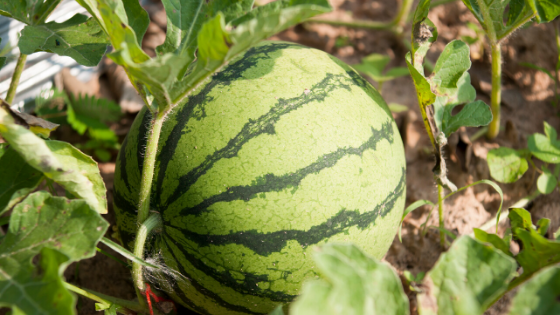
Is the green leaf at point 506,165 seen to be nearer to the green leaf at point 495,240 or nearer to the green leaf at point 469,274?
the green leaf at point 495,240

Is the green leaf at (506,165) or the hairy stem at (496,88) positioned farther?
the green leaf at (506,165)

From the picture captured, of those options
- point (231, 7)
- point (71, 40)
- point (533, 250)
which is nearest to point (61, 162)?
point (71, 40)

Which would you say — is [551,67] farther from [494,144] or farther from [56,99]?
[56,99]

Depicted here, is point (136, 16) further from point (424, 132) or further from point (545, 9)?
point (424, 132)

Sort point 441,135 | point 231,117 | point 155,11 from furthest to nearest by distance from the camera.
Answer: point 155,11, point 441,135, point 231,117

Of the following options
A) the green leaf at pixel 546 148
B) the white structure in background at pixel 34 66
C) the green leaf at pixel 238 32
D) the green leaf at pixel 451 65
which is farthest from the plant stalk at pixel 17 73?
the green leaf at pixel 546 148

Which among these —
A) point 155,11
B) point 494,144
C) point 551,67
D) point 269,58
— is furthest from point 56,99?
point 551,67

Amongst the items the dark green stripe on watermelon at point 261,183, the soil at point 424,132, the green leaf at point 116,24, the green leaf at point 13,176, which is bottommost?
the soil at point 424,132

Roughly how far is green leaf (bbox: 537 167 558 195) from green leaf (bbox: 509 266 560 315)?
4.10ft

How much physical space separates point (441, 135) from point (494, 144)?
1001mm

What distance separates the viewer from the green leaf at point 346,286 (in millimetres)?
896

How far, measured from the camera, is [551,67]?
2.91 metres

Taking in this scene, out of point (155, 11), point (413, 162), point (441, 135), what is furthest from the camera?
point (155, 11)

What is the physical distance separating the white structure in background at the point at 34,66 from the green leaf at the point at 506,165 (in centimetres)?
246
